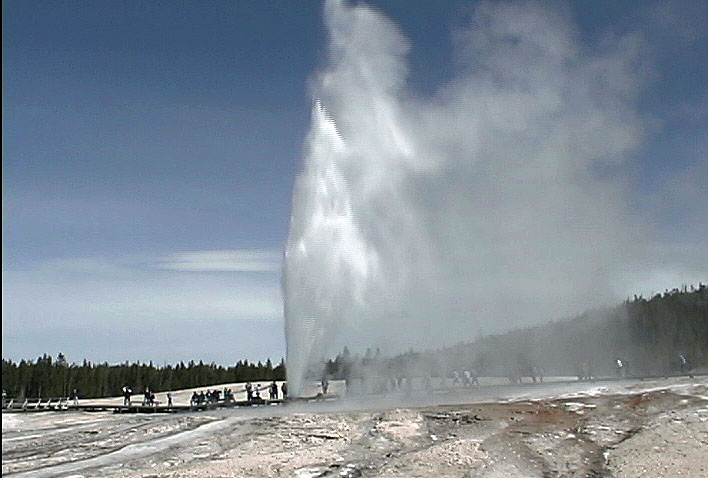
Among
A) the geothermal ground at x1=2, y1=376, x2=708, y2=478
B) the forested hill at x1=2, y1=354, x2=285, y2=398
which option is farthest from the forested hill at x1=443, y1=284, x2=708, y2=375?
the geothermal ground at x1=2, y1=376, x2=708, y2=478

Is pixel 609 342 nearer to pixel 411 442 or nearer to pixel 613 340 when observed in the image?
pixel 613 340

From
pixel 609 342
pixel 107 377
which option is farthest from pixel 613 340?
pixel 107 377

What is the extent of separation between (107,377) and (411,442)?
54992 millimetres

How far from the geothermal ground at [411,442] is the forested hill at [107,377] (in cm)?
4072

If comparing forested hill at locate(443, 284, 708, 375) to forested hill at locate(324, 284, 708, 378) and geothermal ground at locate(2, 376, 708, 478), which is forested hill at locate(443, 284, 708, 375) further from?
geothermal ground at locate(2, 376, 708, 478)

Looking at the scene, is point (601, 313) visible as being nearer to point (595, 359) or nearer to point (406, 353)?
point (595, 359)

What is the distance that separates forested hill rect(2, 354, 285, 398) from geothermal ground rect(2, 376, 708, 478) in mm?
40723

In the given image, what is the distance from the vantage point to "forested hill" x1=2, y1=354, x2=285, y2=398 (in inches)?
2589

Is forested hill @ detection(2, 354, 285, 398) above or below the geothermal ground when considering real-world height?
above

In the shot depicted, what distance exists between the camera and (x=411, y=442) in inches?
798

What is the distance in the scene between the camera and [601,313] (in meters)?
65.1

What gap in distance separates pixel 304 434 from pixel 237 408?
A: 12.8 meters

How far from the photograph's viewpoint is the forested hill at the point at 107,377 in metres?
65.8

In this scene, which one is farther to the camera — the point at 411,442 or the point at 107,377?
the point at 107,377
